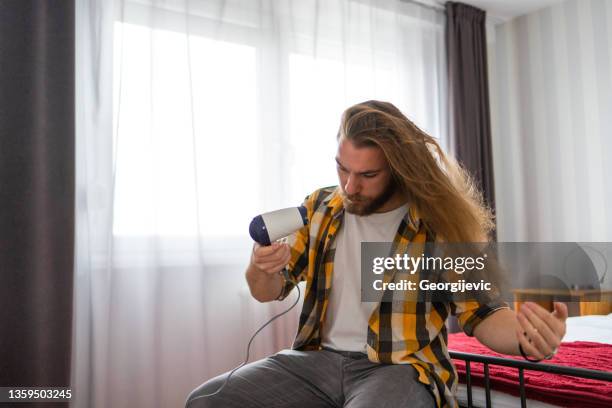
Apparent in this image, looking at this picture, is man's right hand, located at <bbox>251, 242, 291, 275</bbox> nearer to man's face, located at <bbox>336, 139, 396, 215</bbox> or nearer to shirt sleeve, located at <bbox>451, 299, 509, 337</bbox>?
man's face, located at <bbox>336, 139, 396, 215</bbox>

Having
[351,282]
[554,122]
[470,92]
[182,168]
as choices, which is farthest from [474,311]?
[554,122]

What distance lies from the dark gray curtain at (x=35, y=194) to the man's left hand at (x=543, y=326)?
170 centimetres

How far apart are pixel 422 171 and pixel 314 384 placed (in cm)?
60

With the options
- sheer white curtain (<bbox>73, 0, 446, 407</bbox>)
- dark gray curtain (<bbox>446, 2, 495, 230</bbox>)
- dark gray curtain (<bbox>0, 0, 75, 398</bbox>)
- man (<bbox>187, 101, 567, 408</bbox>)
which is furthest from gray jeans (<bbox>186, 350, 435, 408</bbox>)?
dark gray curtain (<bbox>446, 2, 495, 230</bbox>)

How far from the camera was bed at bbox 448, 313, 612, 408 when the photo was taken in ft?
4.15

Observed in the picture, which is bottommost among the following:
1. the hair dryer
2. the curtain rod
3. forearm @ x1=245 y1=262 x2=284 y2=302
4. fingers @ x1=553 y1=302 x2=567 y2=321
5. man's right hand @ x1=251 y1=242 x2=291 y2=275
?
fingers @ x1=553 y1=302 x2=567 y2=321

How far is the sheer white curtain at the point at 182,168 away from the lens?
2.30 meters

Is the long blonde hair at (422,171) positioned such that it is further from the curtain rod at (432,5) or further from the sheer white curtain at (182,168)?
the curtain rod at (432,5)

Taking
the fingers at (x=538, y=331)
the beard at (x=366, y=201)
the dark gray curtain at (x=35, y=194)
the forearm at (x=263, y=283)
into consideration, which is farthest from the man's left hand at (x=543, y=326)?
the dark gray curtain at (x=35, y=194)

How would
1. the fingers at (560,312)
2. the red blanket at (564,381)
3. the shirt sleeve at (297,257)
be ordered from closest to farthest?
the fingers at (560,312), the red blanket at (564,381), the shirt sleeve at (297,257)

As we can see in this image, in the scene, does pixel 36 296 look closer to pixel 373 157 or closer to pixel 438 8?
pixel 373 157

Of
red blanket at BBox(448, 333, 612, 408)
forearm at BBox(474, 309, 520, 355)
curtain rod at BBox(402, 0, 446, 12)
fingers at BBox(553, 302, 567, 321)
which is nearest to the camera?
fingers at BBox(553, 302, 567, 321)

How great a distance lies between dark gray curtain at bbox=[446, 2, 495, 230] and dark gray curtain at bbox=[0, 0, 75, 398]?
239cm

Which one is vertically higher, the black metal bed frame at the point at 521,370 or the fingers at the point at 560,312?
the fingers at the point at 560,312
